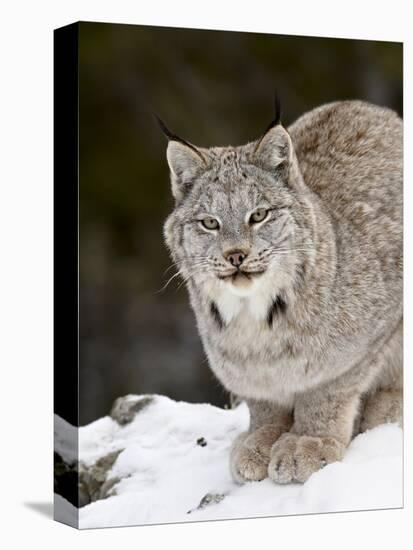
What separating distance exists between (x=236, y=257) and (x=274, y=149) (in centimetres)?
71

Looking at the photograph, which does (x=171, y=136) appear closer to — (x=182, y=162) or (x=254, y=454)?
(x=182, y=162)

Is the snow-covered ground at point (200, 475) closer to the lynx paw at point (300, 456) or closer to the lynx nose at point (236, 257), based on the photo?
the lynx paw at point (300, 456)

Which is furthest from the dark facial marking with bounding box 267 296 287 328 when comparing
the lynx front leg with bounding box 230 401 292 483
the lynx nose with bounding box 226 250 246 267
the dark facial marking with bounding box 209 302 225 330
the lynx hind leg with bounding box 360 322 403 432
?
the lynx hind leg with bounding box 360 322 403 432

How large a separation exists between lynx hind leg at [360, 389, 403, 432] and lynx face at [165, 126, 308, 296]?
1.25 meters

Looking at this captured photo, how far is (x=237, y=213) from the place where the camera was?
6.14 metres

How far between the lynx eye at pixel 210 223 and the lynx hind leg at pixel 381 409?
5.58 ft

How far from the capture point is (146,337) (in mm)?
7812

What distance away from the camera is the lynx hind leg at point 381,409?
23.1ft

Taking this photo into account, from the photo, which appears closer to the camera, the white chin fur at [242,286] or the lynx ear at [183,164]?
the white chin fur at [242,286]

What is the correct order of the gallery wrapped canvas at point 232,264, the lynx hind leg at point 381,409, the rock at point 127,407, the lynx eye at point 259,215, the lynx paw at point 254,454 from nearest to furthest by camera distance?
the lynx eye at point 259,215
the gallery wrapped canvas at point 232,264
the lynx paw at point 254,454
the lynx hind leg at point 381,409
the rock at point 127,407

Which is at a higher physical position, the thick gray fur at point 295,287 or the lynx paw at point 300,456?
the thick gray fur at point 295,287

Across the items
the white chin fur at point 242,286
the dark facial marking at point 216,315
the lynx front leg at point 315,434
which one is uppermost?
the white chin fur at point 242,286

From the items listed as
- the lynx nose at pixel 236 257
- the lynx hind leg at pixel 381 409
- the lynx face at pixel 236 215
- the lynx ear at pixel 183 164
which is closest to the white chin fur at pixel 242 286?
the lynx face at pixel 236 215

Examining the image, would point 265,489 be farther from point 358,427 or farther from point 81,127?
point 81,127
